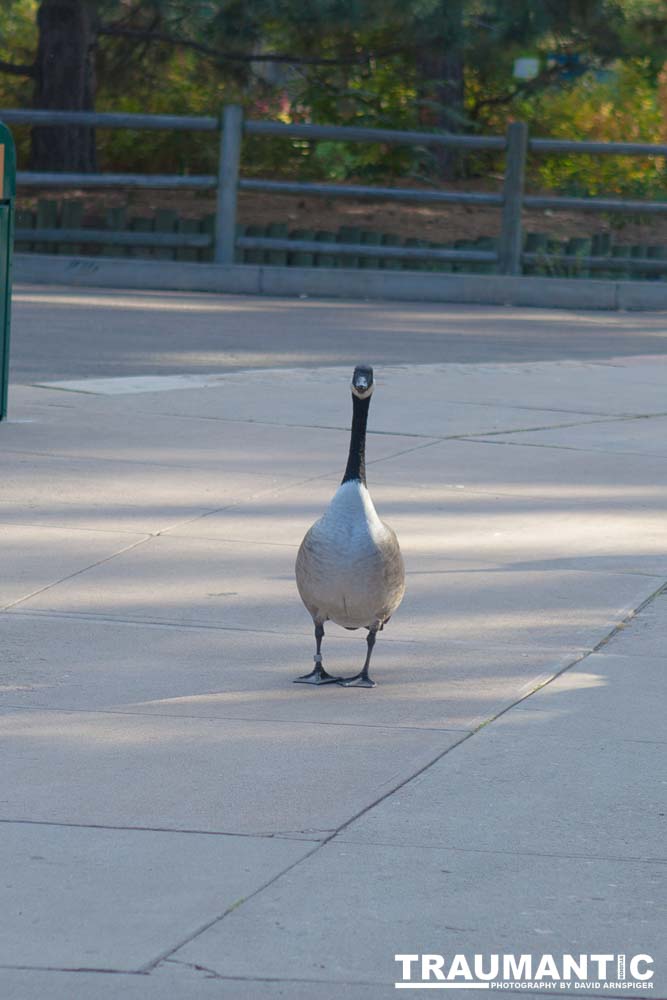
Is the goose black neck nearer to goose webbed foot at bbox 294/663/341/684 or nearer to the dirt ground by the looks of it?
goose webbed foot at bbox 294/663/341/684

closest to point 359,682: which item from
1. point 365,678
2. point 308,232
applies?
point 365,678

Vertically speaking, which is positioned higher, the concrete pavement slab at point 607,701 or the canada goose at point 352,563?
the canada goose at point 352,563

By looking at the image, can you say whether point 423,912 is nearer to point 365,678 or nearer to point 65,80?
point 365,678

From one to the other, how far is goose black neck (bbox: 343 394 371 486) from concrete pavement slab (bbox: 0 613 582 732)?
0.65 m

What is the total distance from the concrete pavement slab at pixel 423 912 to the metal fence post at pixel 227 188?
15052 millimetres

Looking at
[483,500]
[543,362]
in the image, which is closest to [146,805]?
[483,500]

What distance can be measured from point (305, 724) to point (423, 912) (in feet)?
4.35

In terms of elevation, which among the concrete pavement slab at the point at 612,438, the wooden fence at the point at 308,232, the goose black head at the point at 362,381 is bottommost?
the concrete pavement slab at the point at 612,438

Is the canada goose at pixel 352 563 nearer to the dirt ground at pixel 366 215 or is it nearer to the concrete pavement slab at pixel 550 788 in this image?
the concrete pavement slab at pixel 550 788

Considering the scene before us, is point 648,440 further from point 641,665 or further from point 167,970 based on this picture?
point 167,970

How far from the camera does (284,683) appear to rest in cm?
512

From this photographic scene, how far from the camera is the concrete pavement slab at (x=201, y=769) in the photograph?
3994 mm

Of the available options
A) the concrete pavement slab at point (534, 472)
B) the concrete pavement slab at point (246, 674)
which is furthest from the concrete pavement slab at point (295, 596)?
the concrete pavement slab at point (534, 472)

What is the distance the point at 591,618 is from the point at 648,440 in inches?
154
